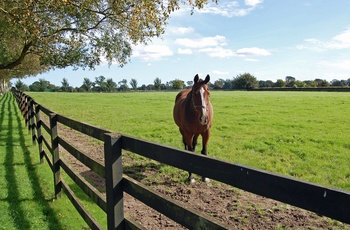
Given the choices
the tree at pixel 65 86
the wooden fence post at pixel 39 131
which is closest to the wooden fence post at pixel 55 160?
the wooden fence post at pixel 39 131

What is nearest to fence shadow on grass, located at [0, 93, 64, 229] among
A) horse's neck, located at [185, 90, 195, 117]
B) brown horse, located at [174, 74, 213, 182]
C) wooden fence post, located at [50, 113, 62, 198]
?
wooden fence post, located at [50, 113, 62, 198]

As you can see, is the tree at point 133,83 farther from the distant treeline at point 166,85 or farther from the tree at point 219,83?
the tree at point 219,83

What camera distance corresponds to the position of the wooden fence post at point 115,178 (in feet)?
9.31

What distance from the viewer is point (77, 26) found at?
41.6 ft

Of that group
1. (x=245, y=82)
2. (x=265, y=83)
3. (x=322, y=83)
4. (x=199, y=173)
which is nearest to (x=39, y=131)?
(x=199, y=173)

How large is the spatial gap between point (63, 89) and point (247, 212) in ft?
417

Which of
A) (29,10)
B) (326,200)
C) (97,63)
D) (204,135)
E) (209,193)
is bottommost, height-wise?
(209,193)

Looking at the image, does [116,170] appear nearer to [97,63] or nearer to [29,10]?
[29,10]

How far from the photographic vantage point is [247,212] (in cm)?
495

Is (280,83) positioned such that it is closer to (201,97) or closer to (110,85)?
(110,85)

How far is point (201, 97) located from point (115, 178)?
368cm

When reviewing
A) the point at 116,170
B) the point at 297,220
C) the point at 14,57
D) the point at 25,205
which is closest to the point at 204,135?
the point at 297,220

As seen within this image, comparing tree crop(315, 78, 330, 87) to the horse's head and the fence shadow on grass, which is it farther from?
the fence shadow on grass

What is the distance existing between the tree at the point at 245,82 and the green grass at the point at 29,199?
381ft
